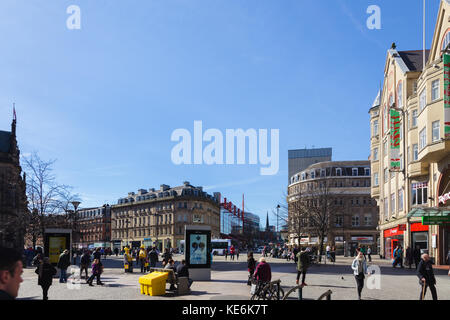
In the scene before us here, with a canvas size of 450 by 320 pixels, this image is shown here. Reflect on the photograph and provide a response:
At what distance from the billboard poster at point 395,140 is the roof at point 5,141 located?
2622 inches

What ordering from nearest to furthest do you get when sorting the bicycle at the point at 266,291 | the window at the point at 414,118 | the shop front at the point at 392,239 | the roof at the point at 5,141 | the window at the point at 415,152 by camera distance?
1. the bicycle at the point at 266,291
2. the window at the point at 415,152
3. the window at the point at 414,118
4. the shop front at the point at 392,239
5. the roof at the point at 5,141

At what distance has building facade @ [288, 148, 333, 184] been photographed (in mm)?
184125

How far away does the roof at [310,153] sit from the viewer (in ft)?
606

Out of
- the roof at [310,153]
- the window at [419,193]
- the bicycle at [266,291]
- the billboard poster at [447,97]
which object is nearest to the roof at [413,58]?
the window at [419,193]

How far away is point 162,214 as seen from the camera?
122 m

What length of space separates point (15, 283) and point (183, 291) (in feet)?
50.1

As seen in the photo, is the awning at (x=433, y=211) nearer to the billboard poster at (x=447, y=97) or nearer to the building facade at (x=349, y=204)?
the billboard poster at (x=447, y=97)

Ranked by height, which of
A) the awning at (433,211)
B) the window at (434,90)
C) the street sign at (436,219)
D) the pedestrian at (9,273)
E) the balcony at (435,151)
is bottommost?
the street sign at (436,219)

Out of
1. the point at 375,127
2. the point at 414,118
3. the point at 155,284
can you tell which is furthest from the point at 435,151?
the point at 375,127

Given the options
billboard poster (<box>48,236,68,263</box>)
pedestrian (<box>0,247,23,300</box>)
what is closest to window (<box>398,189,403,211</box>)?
billboard poster (<box>48,236,68,263</box>)

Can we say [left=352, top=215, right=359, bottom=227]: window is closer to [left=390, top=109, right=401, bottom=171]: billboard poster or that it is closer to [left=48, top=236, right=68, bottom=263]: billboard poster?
[left=390, top=109, right=401, bottom=171]: billboard poster

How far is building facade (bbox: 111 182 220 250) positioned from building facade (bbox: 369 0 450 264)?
221 ft

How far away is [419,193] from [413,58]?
1714cm
